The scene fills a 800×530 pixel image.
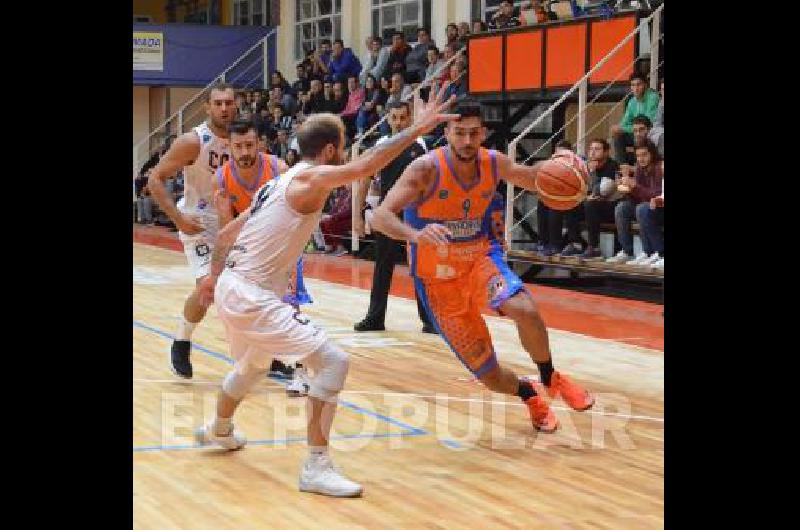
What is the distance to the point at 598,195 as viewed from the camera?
1127 centimetres

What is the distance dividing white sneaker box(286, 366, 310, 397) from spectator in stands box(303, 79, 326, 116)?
42.1 ft

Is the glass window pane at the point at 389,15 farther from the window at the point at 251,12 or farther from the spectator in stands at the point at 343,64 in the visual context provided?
the window at the point at 251,12

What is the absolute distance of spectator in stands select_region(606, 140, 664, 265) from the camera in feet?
35.1

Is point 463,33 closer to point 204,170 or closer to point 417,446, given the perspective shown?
point 204,170

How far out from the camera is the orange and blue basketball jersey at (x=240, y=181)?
6.88 m

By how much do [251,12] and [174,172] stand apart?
67.3ft

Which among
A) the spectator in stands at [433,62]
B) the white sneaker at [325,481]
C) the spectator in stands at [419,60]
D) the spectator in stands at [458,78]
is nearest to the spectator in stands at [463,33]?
the spectator in stands at [433,62]

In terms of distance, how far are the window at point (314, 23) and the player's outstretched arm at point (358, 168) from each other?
60.0ft

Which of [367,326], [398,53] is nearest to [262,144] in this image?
[367,326]
